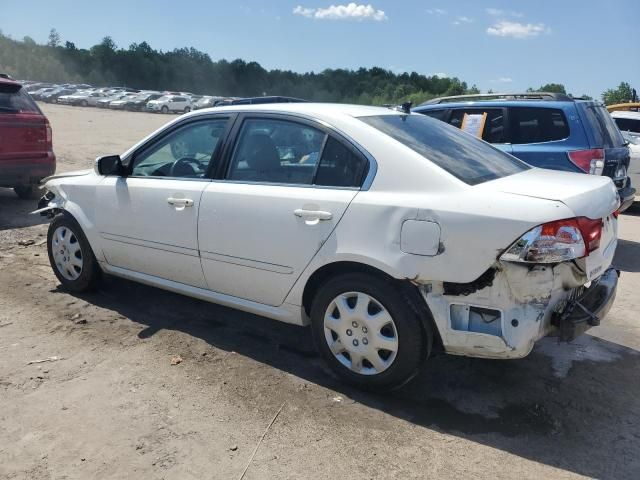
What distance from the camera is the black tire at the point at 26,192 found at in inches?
364

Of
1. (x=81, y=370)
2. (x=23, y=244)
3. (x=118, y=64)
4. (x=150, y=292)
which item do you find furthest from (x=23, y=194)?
(x=118, y=64)

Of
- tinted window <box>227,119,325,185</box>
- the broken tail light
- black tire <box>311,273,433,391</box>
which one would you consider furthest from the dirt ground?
tinted window <box>227,119,325,185</box>

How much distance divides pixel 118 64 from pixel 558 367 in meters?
100

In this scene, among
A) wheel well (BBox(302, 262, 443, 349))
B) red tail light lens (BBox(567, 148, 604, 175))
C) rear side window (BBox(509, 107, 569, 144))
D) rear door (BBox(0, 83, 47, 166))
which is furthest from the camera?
rear door (BBox(0, 83, 47, 166))

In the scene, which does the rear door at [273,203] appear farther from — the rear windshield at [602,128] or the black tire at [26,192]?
the black tire at [26,192]

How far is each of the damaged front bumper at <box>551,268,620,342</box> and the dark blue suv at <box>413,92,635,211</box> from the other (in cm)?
355

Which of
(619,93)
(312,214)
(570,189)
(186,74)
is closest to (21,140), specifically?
(312,214)

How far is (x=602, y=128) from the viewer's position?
681cm

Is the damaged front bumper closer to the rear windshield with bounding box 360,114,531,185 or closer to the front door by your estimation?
the rear windshield with bounding box 360,114,531,185

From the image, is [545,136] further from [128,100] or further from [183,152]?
[128,100]

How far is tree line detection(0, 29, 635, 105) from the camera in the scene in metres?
83.7

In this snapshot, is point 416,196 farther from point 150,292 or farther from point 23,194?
point 23,194

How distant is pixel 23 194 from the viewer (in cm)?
935

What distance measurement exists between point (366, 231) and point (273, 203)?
69 cm
